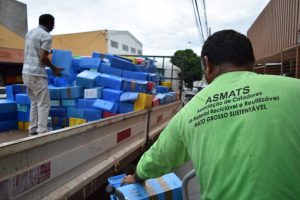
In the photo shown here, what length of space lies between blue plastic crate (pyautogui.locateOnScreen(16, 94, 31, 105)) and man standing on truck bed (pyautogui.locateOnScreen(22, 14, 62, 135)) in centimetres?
18

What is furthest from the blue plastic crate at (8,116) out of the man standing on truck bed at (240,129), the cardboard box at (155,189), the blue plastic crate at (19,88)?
the man standing on truck bed at (240,129)

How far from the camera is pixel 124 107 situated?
468cm

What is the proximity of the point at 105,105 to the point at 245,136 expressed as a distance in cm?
322

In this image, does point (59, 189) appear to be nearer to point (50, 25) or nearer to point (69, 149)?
point (69, 149)

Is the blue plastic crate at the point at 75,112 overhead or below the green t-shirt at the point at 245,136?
below

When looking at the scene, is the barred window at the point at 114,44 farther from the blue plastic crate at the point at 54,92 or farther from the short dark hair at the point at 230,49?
the short dark hair at the point at 230,49

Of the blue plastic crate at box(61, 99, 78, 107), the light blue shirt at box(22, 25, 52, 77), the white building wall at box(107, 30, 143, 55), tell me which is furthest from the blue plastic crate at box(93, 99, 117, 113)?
the white building wall at box(107, 30, 143, 55)

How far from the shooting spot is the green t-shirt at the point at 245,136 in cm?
137

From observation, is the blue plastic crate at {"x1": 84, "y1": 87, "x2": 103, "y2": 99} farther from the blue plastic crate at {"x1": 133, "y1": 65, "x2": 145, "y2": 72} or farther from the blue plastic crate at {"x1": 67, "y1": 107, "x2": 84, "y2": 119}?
the blue plastic crate at {"x1": 133, "y1": 65, "x2": 145, "y2": 72}

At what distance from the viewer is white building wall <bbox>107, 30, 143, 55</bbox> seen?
1838cm

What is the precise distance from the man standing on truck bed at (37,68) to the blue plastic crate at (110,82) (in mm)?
736

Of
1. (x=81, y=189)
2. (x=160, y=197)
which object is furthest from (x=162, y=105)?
(x=160, y=197)

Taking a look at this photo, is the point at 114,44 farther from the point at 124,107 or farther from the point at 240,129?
the point at 240,129

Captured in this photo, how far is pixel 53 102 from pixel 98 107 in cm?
71
